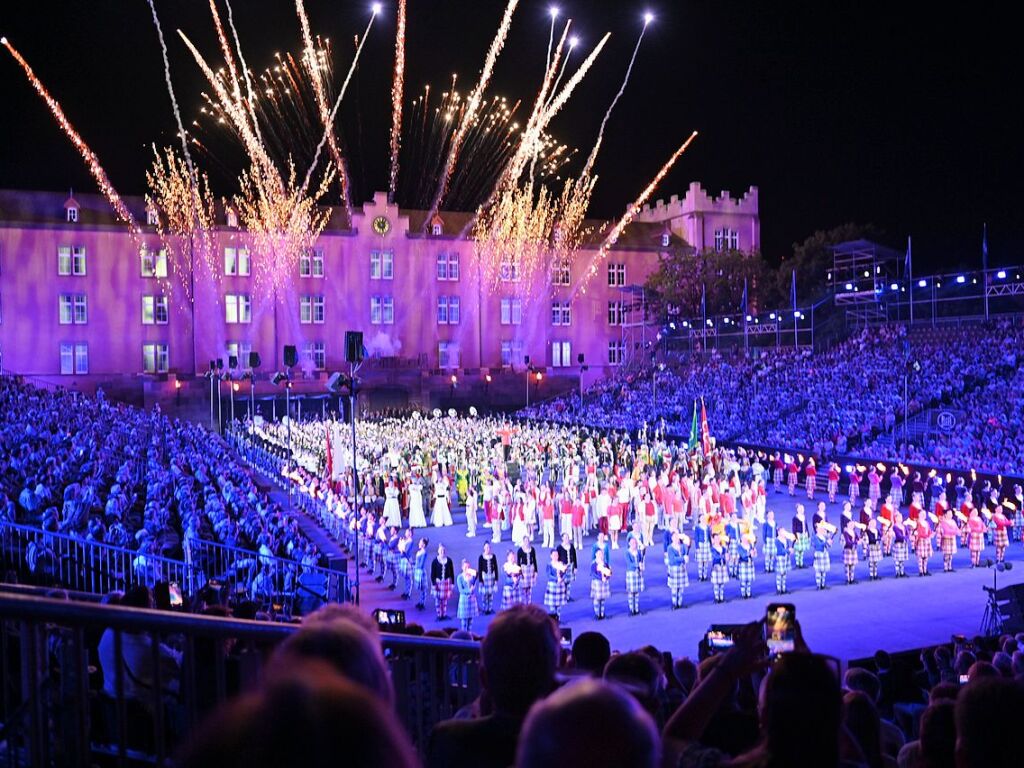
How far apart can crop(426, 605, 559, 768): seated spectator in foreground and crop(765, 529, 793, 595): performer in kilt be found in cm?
1456

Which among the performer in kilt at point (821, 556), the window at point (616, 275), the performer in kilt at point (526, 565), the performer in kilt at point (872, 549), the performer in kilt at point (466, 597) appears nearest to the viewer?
the performer in kilt at point (466, 597)

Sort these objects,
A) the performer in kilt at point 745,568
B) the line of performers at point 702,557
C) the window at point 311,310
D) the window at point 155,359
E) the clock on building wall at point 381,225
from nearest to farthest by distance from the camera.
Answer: the line of performers at point 702,557, the performer in kilt at point 745,568, the window at point 155,359, the window at point 311,310, the clock on building wall at point 381,225

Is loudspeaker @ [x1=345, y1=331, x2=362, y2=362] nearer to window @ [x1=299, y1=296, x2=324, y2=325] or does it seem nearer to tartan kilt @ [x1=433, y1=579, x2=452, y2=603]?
tartan kilt @ [x1=433, y1=579, x2=452, y2=603]

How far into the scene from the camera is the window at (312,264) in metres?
53.0

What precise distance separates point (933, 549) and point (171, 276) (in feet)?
136

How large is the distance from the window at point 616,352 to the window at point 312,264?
61.2 ft

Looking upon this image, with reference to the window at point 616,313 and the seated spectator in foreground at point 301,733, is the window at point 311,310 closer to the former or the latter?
the window at point 616,313

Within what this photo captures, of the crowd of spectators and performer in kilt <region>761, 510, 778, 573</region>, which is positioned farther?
the crowd of spectators

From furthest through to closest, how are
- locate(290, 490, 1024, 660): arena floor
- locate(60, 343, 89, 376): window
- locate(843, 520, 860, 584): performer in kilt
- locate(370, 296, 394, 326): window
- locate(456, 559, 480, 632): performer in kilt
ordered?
locate(370, 296, 394, 326): window → locate(60, 343, 89, 376): window → locate(843, 520, 860, 584): performer in kilt → locate(456, 559, 480, 632): performer in kilt → locate(290, 490, 1024, 660): arena floor

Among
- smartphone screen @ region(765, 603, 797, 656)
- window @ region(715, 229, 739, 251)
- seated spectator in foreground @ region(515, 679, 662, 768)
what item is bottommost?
smartphone screen @ region(765, 603, 797, 656)

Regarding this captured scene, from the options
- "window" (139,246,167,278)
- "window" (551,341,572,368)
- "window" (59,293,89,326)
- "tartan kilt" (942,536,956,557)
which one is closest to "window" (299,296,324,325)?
"window" (139,246,167,278)

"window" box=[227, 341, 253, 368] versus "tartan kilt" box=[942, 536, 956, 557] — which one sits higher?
"window" box=[227, 341, 253, 368]

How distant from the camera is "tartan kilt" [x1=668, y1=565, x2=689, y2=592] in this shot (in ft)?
50.9

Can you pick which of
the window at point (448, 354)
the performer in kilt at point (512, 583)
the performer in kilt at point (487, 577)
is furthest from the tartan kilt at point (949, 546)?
the window at point (448, 354)
